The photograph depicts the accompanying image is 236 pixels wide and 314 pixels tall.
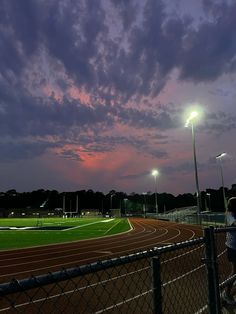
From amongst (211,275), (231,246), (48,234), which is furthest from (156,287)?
(48,234)

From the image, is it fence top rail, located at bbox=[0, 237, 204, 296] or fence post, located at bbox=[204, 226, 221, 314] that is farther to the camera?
fence post, located at bbox=[204, 226, 221, 314]

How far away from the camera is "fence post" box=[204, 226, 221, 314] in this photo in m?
4.27

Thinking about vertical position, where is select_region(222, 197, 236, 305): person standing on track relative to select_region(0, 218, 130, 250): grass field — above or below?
below

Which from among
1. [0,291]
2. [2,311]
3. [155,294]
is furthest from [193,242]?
[2,311]

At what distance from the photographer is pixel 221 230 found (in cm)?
573

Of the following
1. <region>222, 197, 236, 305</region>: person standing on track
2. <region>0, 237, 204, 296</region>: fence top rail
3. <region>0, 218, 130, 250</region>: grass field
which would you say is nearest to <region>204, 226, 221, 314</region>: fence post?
<region>0, 237, 204, 296</region>: fence top rail

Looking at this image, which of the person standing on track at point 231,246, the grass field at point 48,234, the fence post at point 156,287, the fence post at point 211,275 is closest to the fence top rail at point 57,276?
the fence post at point 156,287

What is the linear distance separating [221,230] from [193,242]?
4.87 feet

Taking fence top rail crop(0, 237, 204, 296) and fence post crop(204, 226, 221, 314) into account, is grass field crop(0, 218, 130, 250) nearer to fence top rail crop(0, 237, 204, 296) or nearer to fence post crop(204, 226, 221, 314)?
fence post crop(204, 226, 221, 314)

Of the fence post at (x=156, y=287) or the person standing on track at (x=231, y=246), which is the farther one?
the person standing on track at (x=231, y=246)

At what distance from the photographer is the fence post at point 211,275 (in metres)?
4.27

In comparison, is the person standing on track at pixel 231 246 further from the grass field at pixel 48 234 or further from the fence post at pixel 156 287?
the grass field at pixel 48 234

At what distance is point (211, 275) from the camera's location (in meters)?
4.36

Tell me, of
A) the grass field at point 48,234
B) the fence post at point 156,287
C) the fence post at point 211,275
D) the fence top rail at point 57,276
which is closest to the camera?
the fence top rail at point 57,276
